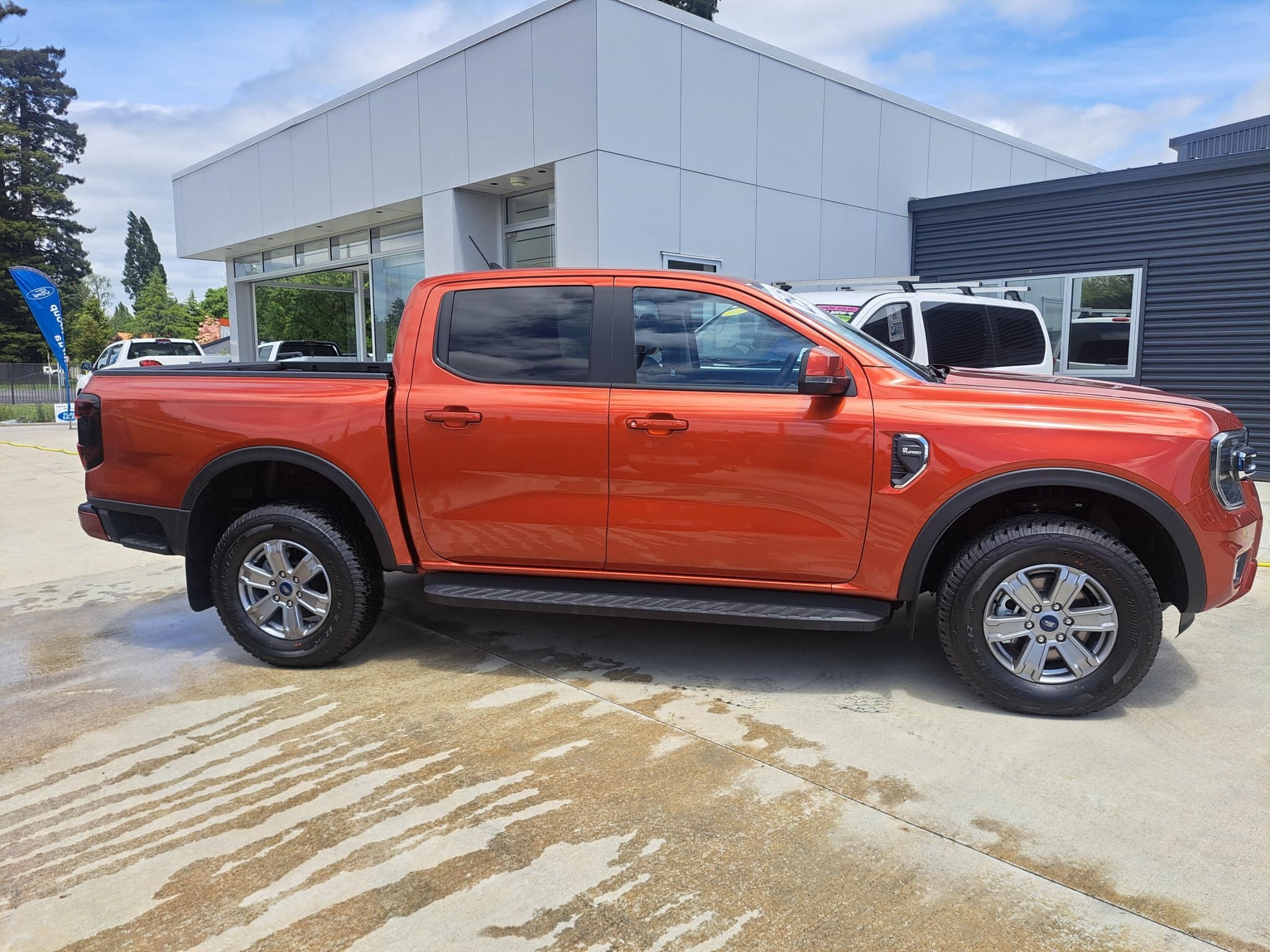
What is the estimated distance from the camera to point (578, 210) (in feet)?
36.6

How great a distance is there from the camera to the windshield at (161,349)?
794 inches

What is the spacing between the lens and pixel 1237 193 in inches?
439

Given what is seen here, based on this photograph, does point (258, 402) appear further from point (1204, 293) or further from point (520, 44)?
point (1204, 293)

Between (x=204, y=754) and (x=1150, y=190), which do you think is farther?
(x=1150, y=190)

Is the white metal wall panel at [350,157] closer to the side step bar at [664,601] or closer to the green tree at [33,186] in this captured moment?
the side step bar at [664,601]

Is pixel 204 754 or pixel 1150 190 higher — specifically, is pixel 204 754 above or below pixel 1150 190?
below

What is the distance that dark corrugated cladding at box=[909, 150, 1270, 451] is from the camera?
11.1 metres

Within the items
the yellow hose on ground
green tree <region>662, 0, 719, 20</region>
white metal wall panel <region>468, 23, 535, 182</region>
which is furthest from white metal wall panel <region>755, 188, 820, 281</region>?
green tree <region>662, 0, 719, 20</region>

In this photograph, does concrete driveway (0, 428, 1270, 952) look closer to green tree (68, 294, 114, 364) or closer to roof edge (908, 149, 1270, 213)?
roof edge (908, 149, 1270, 213)

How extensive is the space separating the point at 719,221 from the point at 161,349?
14.7m

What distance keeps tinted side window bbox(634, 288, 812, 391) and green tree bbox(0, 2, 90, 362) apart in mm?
56513

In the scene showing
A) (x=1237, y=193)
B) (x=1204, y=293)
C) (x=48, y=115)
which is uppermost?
(x=48, y=115)

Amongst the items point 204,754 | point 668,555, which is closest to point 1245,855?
point 668,555

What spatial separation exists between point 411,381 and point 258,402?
772 mm
